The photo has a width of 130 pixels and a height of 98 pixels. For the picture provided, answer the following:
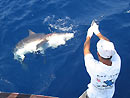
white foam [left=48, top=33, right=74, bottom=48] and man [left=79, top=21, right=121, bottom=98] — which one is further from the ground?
white foam [left=48, top=33, right=74, bottom=48]

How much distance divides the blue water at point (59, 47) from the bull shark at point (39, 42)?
0.27 m

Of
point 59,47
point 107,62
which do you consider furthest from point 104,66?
point 59,47

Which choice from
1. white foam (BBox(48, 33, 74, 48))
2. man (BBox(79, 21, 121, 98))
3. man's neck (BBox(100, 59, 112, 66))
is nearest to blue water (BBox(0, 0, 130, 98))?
white foam (BBox(48, 33, 74, 48))

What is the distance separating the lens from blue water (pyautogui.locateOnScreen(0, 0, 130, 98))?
7082 millimetres

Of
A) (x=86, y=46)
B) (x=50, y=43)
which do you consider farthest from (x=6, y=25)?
(x=86, y=46)

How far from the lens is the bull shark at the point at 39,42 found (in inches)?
345

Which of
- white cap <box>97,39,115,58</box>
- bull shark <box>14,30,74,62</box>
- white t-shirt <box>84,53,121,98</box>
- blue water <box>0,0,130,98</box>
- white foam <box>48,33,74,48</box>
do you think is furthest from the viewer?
white foam <box>48,33,74,48</box>

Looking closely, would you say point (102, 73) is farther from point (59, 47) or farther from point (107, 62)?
point (59, 47)

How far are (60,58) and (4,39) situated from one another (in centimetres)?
326

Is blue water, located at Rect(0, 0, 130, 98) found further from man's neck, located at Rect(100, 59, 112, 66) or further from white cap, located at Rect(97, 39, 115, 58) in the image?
white cap, located at Rect(97, 39, 115, 58)

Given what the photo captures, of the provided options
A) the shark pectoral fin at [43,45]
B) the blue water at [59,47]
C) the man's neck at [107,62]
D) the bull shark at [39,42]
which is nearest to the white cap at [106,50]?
the man's neck at [107,62]

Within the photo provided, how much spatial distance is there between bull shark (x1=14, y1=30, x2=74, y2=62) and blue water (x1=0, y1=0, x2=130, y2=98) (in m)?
0.27

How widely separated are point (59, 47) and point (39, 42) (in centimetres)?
99

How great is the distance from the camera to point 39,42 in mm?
8969
